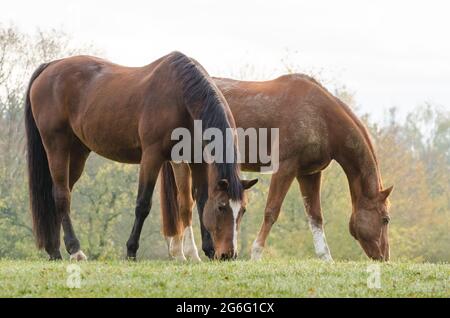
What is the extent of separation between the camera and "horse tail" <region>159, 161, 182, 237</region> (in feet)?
41.2

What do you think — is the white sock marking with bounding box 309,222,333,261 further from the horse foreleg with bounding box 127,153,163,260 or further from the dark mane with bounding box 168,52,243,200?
the dark mane with bounding box 168,52,243,200

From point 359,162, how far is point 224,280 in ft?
16.8

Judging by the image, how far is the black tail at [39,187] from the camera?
12445 mm

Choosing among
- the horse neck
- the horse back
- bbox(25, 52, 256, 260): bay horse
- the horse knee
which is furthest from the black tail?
the horse neck

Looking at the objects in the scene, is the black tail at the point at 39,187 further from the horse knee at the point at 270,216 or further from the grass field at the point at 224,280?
the horse knee at the point at 270,216

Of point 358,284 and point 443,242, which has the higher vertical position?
point 358,284

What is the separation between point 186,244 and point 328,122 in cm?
307

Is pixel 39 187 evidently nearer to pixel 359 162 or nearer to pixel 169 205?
pixel 169 205

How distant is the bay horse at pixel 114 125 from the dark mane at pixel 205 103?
1 centimetres

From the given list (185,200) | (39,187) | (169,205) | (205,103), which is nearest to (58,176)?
(39,187)

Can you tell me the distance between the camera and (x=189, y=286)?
320 inches

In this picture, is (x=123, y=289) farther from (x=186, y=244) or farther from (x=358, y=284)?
(x=186, y=244)

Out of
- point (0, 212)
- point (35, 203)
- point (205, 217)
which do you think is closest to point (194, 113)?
point (205, 217)
